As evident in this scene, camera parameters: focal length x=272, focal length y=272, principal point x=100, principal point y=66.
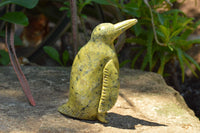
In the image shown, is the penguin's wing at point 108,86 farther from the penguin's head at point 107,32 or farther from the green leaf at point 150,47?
the green leaf at point 150,47

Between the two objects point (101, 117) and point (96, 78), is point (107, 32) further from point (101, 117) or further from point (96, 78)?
point (101, 117)

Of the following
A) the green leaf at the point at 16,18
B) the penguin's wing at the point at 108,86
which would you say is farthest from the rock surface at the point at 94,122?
the green leaf at the point at 16,18

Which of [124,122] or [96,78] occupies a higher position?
[96,78]

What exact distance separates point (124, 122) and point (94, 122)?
0.17 meters

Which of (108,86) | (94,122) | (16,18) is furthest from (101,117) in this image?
(16,18)

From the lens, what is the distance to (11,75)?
2150 millimetres

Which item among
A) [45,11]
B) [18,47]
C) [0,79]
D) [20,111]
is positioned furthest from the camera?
[18,47]

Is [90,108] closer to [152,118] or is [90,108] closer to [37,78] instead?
[152,118]

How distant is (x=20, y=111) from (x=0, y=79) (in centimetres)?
64

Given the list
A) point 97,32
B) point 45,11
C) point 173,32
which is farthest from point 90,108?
point 45,11

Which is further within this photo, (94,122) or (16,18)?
(16,18)

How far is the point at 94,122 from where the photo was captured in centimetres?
146

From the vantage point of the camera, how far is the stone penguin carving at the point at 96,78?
1.39m

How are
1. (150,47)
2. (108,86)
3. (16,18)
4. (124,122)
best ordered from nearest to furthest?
(108,86)
(124,122)
(16,18)
(150,47)
